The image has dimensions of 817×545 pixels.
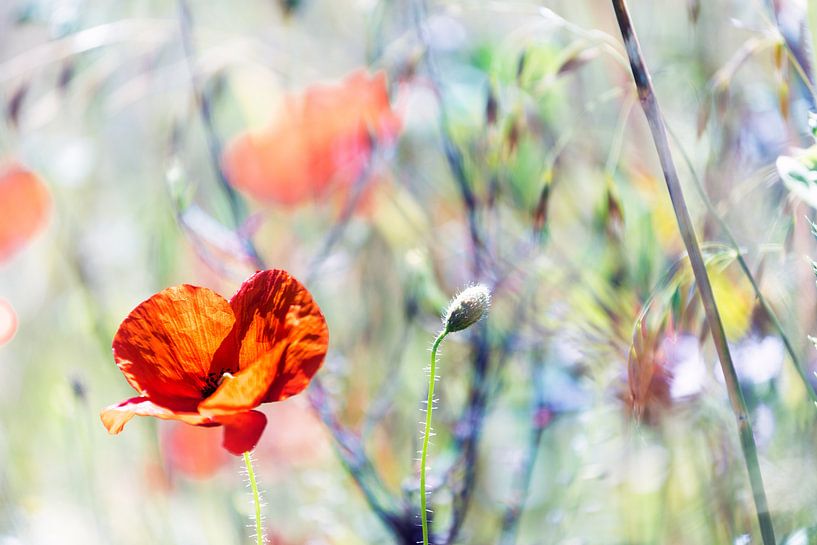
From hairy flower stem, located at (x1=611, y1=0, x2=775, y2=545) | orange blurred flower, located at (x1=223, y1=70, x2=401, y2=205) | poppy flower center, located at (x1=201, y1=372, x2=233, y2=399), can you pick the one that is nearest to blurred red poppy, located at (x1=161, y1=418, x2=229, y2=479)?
orange blurred flower, located at (x1=223, y1=70, x2=401, y2=205)

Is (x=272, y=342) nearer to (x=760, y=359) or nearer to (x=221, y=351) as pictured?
(x=221, y=351)

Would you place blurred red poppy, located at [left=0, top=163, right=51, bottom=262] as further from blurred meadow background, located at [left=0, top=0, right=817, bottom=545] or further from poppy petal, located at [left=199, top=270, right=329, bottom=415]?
poppy petal, located at [left=199, top=270, right=329, bottom=415]

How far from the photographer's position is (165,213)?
663 mm

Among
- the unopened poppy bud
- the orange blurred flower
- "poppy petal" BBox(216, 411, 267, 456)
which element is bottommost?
"poppy petal" BBox(216, 411, 267, 456)

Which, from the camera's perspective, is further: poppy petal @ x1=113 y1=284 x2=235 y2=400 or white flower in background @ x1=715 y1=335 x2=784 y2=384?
white flower in background @ x1=715 y1=335 x2=784 y2=384

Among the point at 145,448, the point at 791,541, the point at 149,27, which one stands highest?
the point at 149,27

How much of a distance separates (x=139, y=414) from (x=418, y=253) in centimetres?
25

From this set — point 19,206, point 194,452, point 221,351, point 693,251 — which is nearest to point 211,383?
point 221,351

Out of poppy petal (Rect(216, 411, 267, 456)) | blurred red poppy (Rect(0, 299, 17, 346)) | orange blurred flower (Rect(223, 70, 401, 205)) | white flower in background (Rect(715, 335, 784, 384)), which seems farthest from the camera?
blurred red poppy (Rect(0, 299, 17, 346))

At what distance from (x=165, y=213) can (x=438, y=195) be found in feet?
0.67

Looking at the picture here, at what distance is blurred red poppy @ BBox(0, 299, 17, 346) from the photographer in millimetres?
729

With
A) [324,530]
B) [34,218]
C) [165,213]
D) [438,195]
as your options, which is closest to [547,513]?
[324,530]

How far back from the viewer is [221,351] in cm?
34

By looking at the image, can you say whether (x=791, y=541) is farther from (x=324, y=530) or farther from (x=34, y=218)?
(x=34, y=218)
